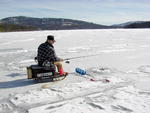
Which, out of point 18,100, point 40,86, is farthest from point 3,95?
point 40,86

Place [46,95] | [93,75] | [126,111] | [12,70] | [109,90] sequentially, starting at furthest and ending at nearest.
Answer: [12,70] < [93,75] < [109,90] < [46,95] < [126,111]

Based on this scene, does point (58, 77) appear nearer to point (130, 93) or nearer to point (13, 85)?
point (13, 85)

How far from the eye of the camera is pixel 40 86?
18.3ft

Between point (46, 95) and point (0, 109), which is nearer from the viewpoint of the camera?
point (0, 109)

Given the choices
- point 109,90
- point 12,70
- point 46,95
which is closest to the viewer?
point 46,95

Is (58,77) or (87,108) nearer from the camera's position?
(87,108)

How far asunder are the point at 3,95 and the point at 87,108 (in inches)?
86.3

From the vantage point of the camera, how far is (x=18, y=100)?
453 cm

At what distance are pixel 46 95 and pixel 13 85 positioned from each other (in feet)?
4.68

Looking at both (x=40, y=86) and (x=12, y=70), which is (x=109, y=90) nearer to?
(x=40, y=86)

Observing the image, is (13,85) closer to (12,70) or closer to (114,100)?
(12,70)

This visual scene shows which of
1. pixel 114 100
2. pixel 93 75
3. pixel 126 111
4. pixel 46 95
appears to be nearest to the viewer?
pixel 126 111

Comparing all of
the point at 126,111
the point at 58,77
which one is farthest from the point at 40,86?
the point at 126,111

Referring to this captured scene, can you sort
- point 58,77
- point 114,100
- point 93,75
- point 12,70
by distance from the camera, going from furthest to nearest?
point 12,70
point 93,75
point 58,77
point 114,100
